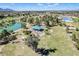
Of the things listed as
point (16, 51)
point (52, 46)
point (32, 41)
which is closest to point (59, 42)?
point (52, 46)

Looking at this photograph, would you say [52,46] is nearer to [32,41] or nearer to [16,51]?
[32,41]

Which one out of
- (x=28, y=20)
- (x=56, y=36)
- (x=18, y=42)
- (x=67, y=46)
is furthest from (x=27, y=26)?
(x=67, y=46)

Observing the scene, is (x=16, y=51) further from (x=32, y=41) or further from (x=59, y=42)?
(x=59, y=42)

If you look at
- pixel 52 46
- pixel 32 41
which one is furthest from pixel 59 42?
pixel 32 41

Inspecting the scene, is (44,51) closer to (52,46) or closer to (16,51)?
(52,46)

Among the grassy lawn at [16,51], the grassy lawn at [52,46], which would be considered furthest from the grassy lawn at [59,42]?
the grassy lawn at [16,51]

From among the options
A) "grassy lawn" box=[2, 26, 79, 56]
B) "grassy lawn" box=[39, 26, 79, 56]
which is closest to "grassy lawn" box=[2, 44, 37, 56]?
"grassy lawn" box=[2, 26, 79, 56]

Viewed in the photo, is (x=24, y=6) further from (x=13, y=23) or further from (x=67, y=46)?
(x=67, y=46)

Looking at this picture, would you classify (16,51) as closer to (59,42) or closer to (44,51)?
(44,51)
